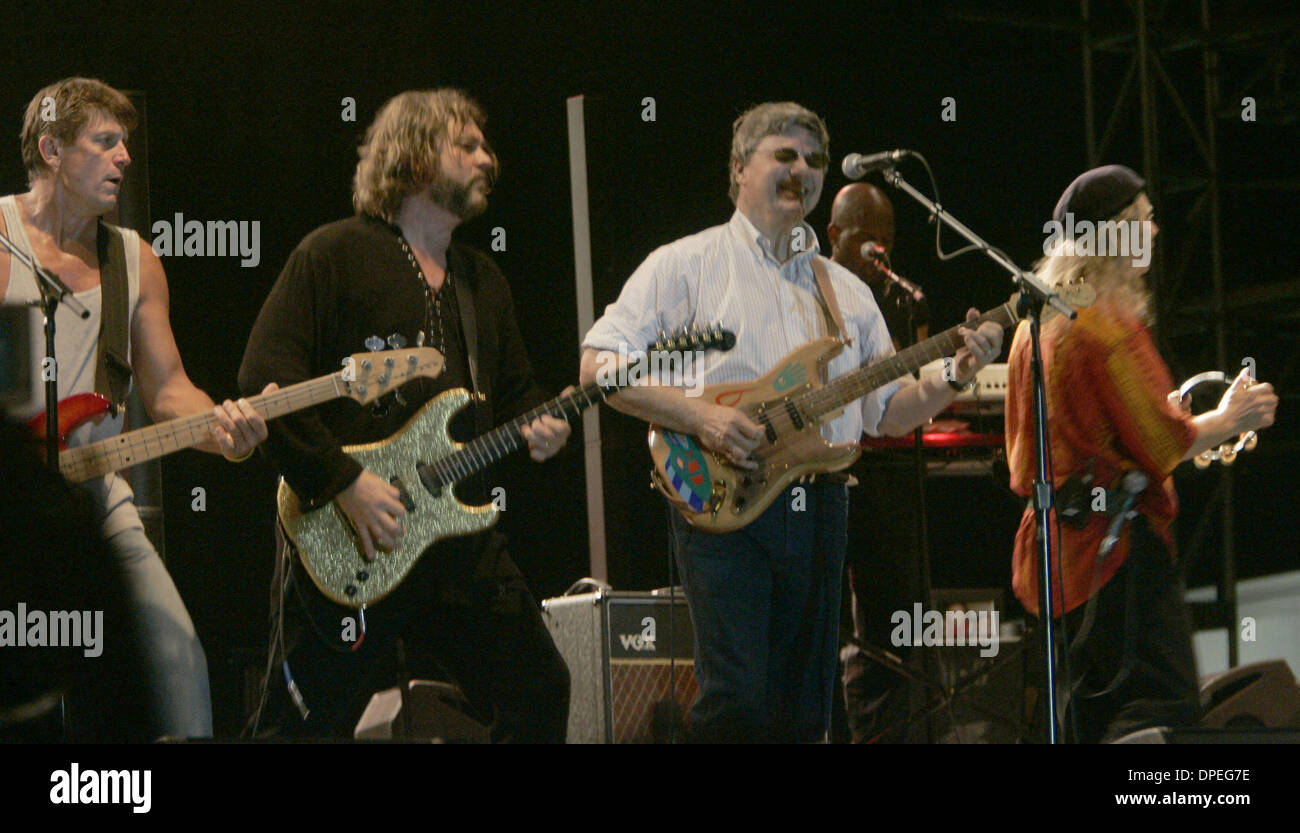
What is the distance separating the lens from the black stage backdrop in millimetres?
5852

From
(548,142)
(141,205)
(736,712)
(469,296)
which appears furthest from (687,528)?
(548,142)

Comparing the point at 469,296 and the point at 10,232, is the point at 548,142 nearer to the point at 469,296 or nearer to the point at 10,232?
the point at 469,296

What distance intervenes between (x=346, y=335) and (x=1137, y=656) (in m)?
2.31

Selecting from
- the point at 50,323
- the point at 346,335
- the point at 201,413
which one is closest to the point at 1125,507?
the point at 346,335

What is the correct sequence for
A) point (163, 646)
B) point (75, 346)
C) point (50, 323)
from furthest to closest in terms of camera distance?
point (75, 346), point (50, 323), point (163, 646)

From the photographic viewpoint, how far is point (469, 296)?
4.16 meters

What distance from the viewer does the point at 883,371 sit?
4.37 meters

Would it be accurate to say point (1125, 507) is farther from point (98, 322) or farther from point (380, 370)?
point (98, 322)

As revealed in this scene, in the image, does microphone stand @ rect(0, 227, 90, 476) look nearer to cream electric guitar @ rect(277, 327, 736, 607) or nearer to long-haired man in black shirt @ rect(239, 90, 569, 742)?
long-haired man in black shirt @ rect(239, 90, 569, 742)

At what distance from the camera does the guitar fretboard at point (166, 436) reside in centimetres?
374

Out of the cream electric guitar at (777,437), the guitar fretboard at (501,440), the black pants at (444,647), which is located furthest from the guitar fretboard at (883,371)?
the black pants at (444,647)

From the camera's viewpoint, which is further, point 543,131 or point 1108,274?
point 543,131

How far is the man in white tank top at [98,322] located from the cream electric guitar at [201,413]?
1.7 inches

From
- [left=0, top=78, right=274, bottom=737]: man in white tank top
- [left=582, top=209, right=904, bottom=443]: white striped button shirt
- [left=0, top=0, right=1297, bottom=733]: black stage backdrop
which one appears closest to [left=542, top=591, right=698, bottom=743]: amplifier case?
[left=0, top=0, right=1297, bottom=733]: black stage backdrop
